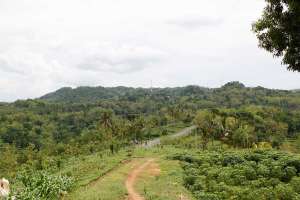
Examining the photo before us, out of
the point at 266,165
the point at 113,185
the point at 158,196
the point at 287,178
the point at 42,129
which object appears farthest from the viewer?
the point at 42,129

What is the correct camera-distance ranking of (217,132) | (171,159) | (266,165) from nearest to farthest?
(266,165), (171,159), (217,132)

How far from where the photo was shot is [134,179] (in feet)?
127

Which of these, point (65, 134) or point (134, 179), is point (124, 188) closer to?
point (134, 179)

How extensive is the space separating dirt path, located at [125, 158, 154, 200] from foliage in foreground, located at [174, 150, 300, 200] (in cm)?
424

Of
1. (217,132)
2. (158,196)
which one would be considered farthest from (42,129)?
(158,196)

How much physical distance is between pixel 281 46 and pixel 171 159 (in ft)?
132

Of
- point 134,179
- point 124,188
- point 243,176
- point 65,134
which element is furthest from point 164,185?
point 65,134

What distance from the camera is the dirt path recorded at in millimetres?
29895

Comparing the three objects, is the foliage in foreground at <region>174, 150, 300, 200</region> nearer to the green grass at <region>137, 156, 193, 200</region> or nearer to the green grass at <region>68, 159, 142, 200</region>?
the green grass at <region>137, 156, 193, 200</region>

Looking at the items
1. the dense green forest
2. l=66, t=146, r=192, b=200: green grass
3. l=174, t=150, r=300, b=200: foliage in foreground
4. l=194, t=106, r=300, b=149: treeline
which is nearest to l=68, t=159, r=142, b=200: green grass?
l=66, t=146, r=192, b=200: green grass

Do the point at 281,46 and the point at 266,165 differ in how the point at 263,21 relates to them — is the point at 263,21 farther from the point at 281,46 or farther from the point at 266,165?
the point at 266,165

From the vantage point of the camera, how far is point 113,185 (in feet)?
109

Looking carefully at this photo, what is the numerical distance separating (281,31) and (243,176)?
25.9 metres

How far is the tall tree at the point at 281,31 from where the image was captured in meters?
16.4
